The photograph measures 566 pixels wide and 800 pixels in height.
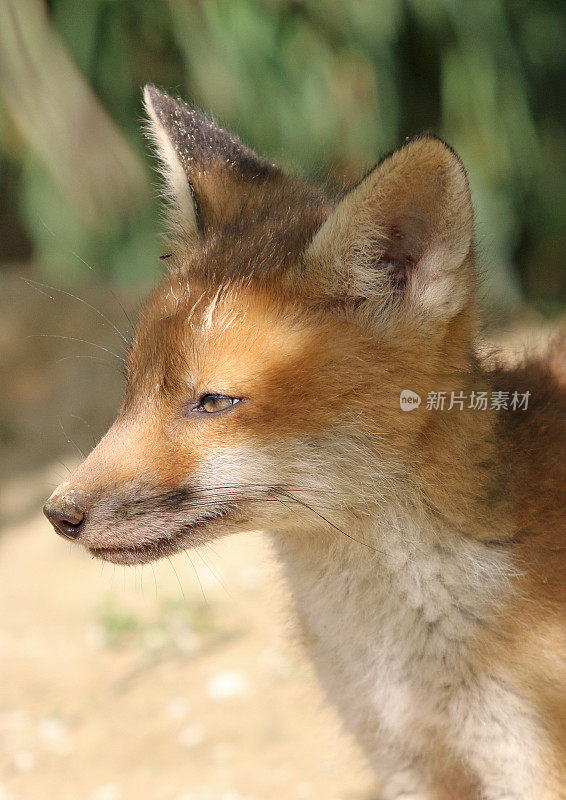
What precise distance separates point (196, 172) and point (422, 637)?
1.58m

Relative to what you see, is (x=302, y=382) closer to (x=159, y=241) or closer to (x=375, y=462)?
(x=375, y=462)

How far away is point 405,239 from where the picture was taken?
2.43 m

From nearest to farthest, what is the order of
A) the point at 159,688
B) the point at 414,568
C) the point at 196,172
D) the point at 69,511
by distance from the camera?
the point at 69,511 → the point at 414,568 → the point at 196,172 → the point at 159,688

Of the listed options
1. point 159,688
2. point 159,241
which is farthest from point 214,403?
point 159,241

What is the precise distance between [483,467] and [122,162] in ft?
16.5

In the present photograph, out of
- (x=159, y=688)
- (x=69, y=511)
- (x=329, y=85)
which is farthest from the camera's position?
(x=329, y=85)

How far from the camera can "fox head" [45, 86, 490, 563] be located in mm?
2340

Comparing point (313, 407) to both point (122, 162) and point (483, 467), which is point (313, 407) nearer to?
point (483, 467)

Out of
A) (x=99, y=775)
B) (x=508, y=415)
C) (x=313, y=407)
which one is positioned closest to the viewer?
(x=313, y=407)

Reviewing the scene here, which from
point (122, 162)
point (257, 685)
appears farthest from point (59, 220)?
point (257, 685)

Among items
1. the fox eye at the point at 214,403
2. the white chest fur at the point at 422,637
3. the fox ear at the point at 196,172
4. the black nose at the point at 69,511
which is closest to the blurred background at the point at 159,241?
the fox ear at the point at 196,172

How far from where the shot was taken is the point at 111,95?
6723 mm

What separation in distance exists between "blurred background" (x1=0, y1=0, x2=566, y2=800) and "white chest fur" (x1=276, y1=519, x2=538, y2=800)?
1241mm

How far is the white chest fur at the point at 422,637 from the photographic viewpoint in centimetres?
257
